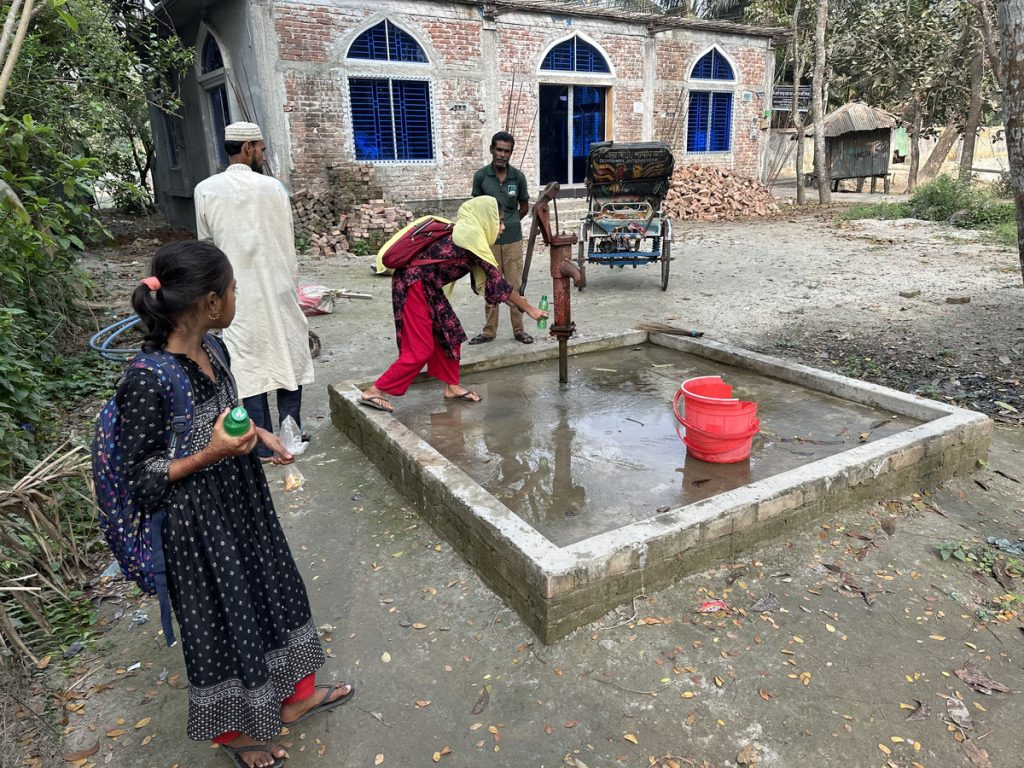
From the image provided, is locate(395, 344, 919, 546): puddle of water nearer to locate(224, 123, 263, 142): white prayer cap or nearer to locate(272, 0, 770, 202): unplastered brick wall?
locate(224, 123, 263, 142): white prayer cap

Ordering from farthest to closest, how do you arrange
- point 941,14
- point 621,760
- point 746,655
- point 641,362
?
1. point 941,14
2. point 641,362
3. point 746,655
4. point 621,760

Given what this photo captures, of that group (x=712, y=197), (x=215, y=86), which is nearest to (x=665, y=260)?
(x=712, y=197)

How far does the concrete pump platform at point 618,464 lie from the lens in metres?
2.65

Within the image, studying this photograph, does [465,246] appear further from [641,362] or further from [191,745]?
[191,745]

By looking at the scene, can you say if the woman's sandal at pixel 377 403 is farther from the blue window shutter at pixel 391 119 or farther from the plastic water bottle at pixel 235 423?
the blue window shutter at pixel 391 119

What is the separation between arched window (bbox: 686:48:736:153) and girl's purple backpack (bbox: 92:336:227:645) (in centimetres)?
1720

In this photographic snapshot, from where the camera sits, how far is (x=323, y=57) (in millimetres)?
11906

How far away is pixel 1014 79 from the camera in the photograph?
4.18 m

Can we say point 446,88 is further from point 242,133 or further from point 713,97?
point 242,133

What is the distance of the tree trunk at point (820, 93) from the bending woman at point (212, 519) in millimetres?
17149

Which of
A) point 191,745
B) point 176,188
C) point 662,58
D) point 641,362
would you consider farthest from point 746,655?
point 176,188

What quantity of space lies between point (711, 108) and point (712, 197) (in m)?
2.49

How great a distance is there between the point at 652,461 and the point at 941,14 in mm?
23591

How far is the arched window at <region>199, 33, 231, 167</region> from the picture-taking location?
12648 millimetres
